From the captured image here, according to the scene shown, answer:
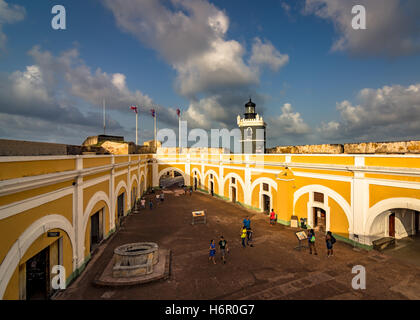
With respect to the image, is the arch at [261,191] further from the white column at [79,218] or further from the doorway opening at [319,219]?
the white column at [79,218]

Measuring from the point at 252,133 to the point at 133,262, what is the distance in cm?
2807

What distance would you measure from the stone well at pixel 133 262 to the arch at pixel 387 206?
11134 mm

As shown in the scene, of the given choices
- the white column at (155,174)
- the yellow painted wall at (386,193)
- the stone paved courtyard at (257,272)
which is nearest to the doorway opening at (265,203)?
the stone paved courtyard at (257,272)

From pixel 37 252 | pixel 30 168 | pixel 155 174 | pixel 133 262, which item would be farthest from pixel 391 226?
pixel 155 174

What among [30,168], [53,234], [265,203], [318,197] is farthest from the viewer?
[265,203]

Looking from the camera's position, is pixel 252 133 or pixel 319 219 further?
pixel 252 133

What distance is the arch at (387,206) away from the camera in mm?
9352

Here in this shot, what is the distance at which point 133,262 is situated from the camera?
8992 mm

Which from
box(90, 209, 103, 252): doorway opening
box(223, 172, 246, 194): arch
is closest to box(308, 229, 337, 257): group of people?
box(223, 172, 246, 194): arch

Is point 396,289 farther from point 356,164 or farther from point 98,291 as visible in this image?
point 98,291

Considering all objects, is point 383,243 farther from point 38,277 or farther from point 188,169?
point 188,169

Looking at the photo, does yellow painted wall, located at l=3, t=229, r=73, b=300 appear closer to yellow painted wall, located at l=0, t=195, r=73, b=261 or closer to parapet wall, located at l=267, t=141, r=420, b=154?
yellow painted wall, located at l=0, t=195, r=73, b=261

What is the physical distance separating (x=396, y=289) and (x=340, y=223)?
5011 mm
